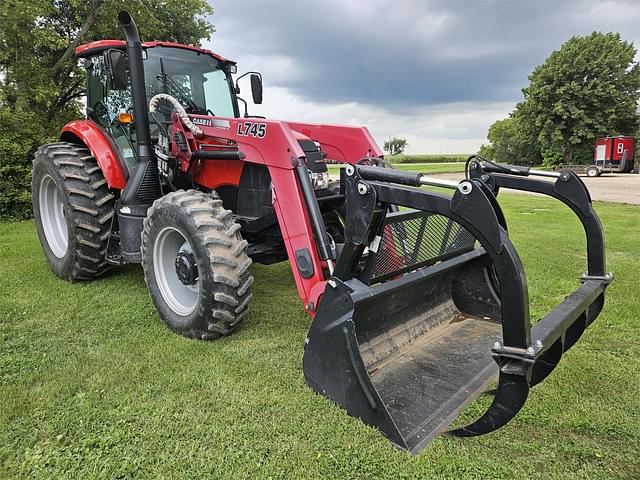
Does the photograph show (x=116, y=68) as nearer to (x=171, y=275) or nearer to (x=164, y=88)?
(x=164, y=88)

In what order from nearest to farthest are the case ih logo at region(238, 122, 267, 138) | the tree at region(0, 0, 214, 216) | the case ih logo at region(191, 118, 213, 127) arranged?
the case ih logo at region(238, 122, 267, 138) → the case ih logo at region(191, 118, 213, 127) → the tree at region(0, 0, 214, 216)

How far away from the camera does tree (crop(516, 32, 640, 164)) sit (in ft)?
117

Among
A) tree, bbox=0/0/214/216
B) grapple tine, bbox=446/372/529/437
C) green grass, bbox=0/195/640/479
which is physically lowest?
green grass, bbox=0/195/640/479

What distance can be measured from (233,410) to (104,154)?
10.4 ft

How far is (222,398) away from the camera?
107 inches

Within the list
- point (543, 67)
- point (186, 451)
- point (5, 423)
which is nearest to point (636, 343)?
point (186, 451)

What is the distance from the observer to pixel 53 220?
5.48 meters

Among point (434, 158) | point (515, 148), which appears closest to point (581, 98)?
point (515, 148)

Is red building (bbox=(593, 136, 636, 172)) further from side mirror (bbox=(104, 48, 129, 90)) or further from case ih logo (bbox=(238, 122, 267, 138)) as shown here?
side mirror (bbox=(104, 48, 129, 90))

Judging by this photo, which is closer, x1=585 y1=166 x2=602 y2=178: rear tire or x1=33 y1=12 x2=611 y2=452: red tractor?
x1=33 y1=12 x2=611 y2=452: red tractor

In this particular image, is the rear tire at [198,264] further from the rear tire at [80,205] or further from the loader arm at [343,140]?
the loader arm at [343,140]

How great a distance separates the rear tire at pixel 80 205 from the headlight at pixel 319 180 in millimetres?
2329

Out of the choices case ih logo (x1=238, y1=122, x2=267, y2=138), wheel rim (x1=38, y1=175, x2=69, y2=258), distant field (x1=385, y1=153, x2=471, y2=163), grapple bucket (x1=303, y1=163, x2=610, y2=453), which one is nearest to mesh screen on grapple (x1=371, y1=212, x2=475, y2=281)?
grapple bucket (x1=303, y1=163, x2=610, y2=453)

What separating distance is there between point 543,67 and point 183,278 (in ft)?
149
